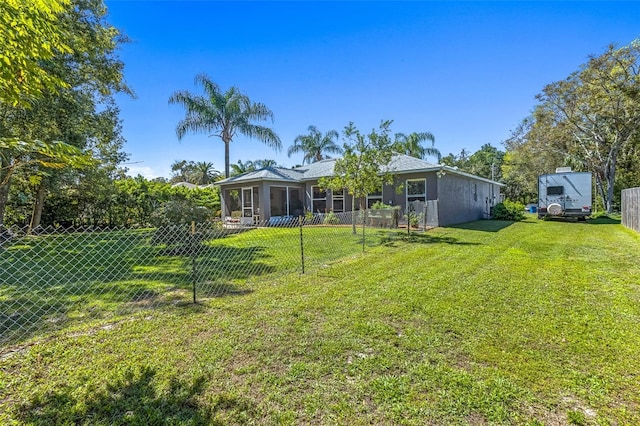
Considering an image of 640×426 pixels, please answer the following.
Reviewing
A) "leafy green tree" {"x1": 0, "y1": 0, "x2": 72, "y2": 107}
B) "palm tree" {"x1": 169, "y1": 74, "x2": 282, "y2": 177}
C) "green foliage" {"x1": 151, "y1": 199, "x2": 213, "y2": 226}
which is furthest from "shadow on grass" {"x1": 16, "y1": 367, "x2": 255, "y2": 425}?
"palm tree" {"x1": 169, "y1": 74, "x2": 282, "y2": 177}

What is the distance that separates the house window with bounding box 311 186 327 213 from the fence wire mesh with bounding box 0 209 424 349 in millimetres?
5745

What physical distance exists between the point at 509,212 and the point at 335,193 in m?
11.2

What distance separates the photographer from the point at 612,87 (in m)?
18.7

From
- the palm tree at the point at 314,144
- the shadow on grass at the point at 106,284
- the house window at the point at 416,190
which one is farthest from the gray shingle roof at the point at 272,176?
the palm tree at the point at 314,144

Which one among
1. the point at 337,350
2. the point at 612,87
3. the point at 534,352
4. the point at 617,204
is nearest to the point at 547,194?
the point at 612,87

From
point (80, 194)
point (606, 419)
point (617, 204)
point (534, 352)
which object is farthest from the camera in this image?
point (617, 204)

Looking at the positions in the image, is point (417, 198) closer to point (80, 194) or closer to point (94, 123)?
point (94, 123)

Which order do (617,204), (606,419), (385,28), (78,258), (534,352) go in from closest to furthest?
(606,419) < (534,352) < (78,258) < (385,28) < (617,204)

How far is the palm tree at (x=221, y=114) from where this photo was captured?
19.9m

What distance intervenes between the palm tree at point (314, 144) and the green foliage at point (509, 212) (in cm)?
1366

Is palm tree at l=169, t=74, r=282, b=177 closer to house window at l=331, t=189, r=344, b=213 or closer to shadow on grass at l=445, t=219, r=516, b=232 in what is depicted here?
house window at l=331, t=189, r=344, b=213

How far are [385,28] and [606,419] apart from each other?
1148 centimetres

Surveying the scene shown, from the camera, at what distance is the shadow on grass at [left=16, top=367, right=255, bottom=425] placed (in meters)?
2.09

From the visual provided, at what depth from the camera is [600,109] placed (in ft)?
65.7
